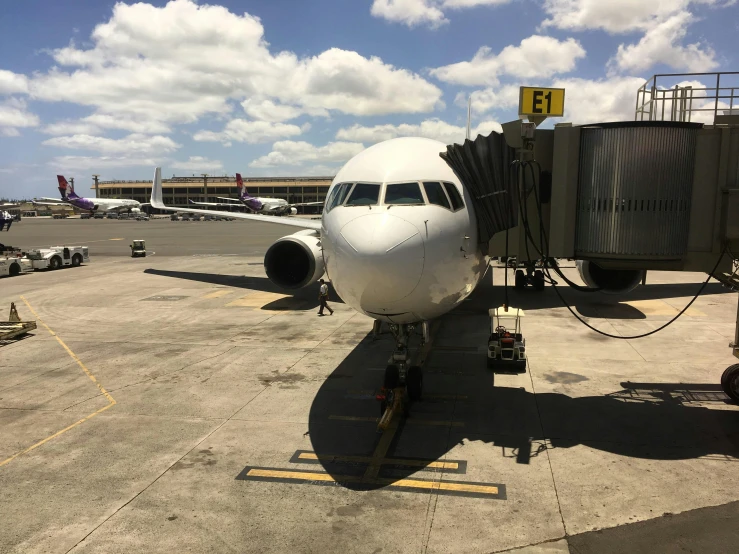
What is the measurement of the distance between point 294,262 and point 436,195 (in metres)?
12.4

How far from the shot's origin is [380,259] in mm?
8555

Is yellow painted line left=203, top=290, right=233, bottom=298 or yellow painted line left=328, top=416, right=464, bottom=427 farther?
yellow painted line left=203, top=290, right=233, bottom=298

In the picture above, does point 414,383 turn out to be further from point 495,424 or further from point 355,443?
point 355,443

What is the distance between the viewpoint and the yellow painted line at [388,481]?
8234 mm

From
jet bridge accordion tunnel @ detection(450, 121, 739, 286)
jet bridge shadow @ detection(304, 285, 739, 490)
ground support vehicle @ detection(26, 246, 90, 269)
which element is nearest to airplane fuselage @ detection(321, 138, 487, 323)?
jet bridge accordion tunnel @ detection(450, 121, 739, 286)

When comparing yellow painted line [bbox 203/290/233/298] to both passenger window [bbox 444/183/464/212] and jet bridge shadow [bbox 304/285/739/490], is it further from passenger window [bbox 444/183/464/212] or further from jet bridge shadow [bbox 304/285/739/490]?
passenger window [bbox 444/183/464/212]

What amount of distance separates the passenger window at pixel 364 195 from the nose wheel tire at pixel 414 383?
391 centimetres

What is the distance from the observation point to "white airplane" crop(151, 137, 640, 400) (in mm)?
8773

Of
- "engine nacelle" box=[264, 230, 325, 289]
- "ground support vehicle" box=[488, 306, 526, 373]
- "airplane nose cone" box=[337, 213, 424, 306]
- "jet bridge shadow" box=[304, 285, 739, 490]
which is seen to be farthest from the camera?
"engine nacelle" box=[264, 230, 325, 289]

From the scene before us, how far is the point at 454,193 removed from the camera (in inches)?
407

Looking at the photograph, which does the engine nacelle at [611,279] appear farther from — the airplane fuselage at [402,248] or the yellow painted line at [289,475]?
the yellow painted line at [289,475]

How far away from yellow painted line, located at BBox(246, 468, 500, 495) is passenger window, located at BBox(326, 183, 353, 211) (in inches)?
192

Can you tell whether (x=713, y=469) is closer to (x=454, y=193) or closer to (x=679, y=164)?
(x=679, y=164)

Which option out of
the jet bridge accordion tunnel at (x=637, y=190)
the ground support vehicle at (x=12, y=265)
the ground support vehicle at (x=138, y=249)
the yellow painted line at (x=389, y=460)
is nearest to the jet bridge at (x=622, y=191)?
the jet bridge accordion tunnel at (x=637, y=190)
